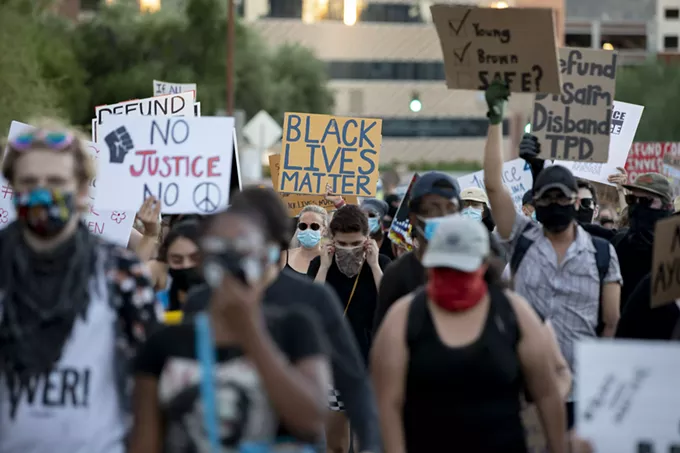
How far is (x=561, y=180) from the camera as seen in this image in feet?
27.2

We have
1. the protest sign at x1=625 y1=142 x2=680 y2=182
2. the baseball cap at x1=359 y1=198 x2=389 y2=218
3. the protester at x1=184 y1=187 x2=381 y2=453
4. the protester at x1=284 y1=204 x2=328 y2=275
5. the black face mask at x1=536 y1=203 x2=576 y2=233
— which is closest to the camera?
the protester at x1=184 y1=187 x2=381 y2=453

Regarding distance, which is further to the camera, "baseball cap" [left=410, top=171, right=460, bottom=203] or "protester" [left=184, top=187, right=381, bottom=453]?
"baseball cap" [left=410, top=171, right=460, bottom=203]

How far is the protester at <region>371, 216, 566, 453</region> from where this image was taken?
570 cm

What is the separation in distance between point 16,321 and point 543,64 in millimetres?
4619

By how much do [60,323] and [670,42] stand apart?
108166 mm

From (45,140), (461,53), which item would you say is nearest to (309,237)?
(461,53)

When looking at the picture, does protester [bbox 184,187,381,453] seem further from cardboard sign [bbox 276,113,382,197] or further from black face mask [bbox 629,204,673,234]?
cardboard sign [bbox 276,113,382,197]

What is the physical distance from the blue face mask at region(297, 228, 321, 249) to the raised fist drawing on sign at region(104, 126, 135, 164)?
340cm

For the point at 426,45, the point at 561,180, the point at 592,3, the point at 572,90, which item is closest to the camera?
the point at 561,180

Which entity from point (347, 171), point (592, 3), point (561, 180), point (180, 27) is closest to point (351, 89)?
point (592, 3)

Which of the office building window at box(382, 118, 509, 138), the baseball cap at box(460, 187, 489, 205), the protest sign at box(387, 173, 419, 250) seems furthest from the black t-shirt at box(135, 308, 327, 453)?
the office building window at box(382, 118, 509, 138)

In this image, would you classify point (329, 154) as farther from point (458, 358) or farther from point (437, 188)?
point (458, 358)

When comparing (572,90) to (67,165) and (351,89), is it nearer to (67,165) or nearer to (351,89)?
(67,165)

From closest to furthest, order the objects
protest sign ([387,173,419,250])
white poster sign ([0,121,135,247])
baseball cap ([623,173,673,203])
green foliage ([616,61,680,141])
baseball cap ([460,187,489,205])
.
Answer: baseball cap ([623,173,673,203]) < white poster sign ([0,121,135,247]) < protest sign ([387,173,419,250]) < baseball cap ([460,187,489,205]) < green foliage ([616,61,680,141])
